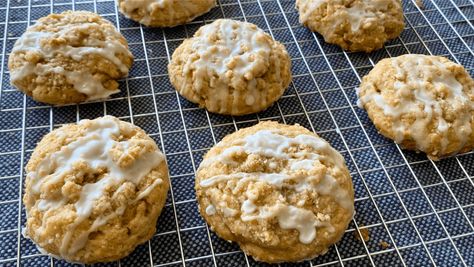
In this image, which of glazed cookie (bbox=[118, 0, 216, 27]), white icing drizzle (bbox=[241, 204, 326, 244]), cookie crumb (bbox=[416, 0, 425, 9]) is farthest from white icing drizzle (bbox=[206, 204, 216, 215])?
cookie crumb (bbox=[416, 0, 425, 9])

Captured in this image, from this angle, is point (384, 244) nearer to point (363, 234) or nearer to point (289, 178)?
point (363, 234)

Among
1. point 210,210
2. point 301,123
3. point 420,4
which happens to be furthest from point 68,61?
point 420,4

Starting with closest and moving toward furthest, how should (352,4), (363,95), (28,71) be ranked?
(28,71)
(363,95)
(352,4)

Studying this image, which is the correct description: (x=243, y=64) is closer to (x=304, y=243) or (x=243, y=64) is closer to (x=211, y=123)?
(x=211, y=123)

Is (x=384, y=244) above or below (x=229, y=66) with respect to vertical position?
below

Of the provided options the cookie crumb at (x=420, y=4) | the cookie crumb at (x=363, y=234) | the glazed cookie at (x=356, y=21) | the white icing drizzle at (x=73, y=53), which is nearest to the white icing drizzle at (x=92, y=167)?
the white icing drizzle at (x=73, y=53)

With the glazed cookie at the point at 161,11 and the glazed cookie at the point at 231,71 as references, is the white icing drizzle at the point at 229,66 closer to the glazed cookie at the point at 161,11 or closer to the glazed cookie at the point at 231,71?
the glazed cookie at the point at 231,71

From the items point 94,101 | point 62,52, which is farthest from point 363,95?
point 62,52

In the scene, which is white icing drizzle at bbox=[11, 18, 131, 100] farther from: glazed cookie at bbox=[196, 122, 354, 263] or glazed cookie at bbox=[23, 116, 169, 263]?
glazed cookie at bbox=[196, 122, 354, 263]
